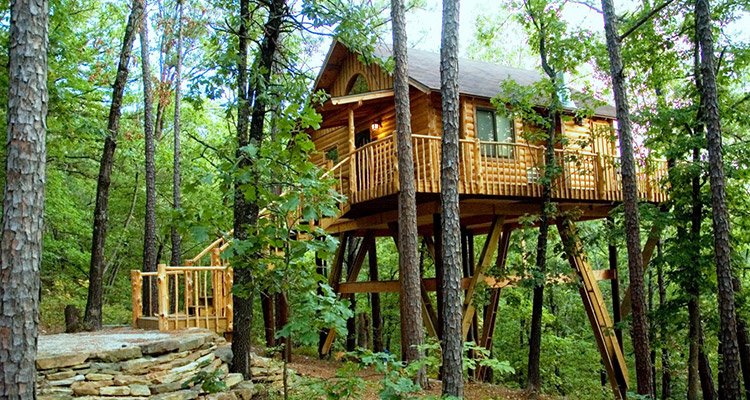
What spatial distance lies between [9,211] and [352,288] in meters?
10.4

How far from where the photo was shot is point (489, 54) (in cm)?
3325

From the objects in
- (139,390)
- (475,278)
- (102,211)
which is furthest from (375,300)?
(139,390)

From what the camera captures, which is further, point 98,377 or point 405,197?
point 405,197

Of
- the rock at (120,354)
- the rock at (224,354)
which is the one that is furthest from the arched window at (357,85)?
the rock at (120,354)

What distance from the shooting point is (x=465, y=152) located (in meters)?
10.9

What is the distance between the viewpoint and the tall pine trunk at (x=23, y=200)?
418 centimetres

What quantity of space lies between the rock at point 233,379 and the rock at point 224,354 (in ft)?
1.81

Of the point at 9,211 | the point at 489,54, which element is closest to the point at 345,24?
the point at 9,211

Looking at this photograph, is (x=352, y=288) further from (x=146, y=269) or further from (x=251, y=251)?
(x=251, y=251)

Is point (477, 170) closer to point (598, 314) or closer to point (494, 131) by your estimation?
point (494, 131)

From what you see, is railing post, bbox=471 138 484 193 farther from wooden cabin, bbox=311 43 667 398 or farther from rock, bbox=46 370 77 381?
rock, bbox=46 370 77 381

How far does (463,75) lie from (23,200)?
12.4 meters

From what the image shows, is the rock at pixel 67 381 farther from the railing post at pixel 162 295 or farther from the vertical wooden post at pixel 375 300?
the vertical wooden post at pixel 375 300

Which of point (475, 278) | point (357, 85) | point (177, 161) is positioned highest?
point (357, 85)
